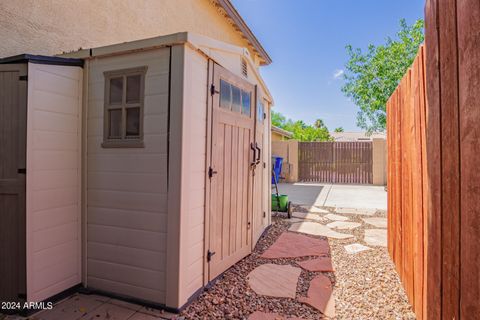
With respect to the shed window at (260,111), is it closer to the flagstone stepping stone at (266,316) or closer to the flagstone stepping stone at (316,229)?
the flagstone stepping stone at (316,229)

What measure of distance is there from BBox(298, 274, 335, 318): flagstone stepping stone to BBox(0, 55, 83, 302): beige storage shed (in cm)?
229

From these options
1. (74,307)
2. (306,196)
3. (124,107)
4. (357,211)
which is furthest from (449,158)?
(306,196)

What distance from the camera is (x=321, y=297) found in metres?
2.74

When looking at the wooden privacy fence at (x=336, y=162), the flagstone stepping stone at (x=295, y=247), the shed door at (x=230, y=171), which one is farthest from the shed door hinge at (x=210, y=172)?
the wooden privacy fence at (x=336, y=162)

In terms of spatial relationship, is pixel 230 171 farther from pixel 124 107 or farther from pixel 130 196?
pixel 124 107

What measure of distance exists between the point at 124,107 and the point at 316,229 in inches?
154

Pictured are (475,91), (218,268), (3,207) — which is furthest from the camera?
(218,268)

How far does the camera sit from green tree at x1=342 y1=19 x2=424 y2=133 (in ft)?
34.7

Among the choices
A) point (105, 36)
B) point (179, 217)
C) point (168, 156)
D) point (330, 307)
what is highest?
point (105, 36)

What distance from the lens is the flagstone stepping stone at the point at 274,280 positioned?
2854mm

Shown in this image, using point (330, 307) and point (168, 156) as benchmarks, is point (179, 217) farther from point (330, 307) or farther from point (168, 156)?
point (330, 307)

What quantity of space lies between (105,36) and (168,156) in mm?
2258

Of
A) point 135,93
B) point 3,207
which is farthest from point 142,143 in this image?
point 3,207

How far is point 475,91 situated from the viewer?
96cm
